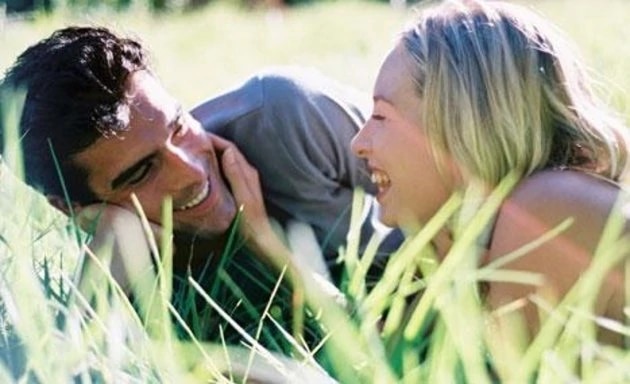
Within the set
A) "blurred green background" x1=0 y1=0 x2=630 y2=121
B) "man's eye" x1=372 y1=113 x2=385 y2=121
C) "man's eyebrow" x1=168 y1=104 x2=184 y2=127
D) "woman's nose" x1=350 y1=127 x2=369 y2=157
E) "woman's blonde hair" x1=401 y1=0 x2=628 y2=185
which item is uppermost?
"woman's blonde hair" x1=401 y1=0 x2=628 y2=185

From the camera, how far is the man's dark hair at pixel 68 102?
244cm

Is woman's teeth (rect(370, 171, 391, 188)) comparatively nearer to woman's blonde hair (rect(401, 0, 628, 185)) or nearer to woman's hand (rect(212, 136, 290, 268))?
woman's blonde hair (rect(401, 0, 628, 185))

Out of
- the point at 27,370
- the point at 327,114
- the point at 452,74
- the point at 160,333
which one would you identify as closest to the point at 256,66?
the point at 327,114

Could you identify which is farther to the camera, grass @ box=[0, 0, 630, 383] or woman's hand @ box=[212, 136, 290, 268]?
woman's hand @ box=[212, 136, 290, 268]

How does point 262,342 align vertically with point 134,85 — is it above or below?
below

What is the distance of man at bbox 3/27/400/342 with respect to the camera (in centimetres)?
244

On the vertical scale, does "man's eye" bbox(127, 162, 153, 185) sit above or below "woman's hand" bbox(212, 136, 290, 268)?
above

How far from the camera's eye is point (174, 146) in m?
2.44

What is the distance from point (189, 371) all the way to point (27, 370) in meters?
0.34

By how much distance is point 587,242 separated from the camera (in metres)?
2.03

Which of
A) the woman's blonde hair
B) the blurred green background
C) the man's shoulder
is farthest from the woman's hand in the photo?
the blurred green background

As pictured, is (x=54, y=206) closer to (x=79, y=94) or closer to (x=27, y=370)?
(x=79, y=94)

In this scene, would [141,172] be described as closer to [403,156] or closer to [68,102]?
[68,102]

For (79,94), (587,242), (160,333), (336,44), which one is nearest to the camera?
(160,333)
